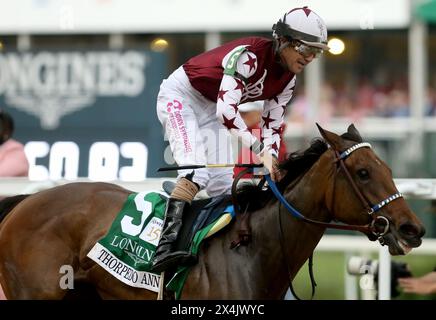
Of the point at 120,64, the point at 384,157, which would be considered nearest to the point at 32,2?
the point at 120,64

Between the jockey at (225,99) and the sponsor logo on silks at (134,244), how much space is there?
0.13 m

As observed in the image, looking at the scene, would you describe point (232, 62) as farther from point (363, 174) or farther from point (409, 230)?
point (409, 230)

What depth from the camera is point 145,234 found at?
5172 millimetres

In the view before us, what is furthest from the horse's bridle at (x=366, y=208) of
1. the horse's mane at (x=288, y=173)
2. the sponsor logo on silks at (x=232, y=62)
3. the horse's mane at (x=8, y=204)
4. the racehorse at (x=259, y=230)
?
the horse's mane at (x=8, y=204)

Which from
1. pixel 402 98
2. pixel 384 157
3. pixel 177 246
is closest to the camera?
pixel 177 246

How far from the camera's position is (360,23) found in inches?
416

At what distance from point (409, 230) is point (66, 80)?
5.32 m

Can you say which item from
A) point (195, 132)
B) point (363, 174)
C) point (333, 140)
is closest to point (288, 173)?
point (333, 140)

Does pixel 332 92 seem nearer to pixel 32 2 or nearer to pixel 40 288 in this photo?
pixel 32 2

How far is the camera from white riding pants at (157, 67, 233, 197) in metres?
5.28

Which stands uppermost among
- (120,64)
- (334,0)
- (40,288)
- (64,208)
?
(334,0)

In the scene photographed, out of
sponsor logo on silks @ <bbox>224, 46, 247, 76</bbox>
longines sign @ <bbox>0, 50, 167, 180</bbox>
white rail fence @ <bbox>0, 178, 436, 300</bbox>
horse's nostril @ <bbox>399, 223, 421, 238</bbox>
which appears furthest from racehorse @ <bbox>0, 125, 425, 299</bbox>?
longines sign @ <bbox>0, 50, 167, 180</bbox>

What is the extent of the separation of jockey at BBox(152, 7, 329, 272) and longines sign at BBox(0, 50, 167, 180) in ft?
11.1

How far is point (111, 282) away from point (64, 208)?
0.52 metres
